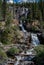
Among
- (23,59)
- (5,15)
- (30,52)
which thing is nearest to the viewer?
(23,59)

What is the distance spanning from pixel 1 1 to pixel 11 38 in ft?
70.1

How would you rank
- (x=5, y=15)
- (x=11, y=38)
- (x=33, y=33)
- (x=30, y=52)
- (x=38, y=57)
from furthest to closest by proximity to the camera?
(x=5, y=15) < (x=33, y=33) < (x=11, y=38) < (x=30, y=52) < (x=38, y=57)

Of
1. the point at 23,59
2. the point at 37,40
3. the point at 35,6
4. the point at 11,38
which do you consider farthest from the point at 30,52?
the point at 35,6

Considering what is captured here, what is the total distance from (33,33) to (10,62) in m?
20.2

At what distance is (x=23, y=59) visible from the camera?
32.6m

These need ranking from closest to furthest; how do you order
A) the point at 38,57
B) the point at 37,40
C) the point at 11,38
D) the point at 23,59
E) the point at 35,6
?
the point at 38,57, the point at 23,59, the point at 11,38, the point at 37,40, the point at 35,6

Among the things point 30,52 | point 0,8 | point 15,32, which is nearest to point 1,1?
point 0,8

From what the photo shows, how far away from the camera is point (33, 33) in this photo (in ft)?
166

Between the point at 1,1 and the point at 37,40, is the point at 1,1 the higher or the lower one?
the higher one

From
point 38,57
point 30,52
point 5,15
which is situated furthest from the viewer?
point 5,15

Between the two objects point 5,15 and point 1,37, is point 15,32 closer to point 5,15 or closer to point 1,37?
point 1,37

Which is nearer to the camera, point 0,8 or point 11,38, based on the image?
point 11,38

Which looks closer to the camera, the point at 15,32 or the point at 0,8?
the point at 15,32

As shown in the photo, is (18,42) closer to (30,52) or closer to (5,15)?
(30,52)
